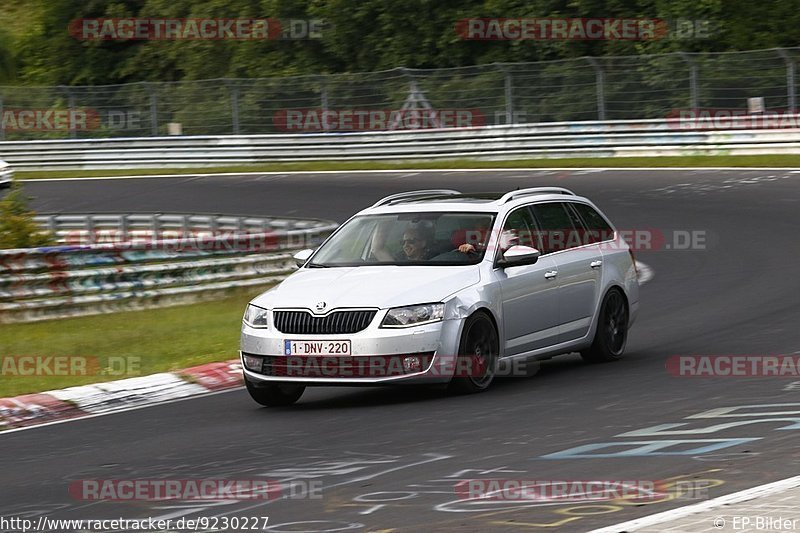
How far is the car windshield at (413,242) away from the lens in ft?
36.4

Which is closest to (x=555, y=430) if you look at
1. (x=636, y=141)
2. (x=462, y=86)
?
(x=636, y=141)

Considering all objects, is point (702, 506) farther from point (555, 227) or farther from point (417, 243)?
point (555, 227)

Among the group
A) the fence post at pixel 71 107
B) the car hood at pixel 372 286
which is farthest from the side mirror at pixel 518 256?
the fence post at pixel 71 107

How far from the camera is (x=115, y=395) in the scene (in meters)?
11.8

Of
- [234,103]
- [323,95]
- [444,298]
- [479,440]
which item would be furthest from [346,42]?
[479,440]

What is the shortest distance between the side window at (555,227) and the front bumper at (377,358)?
1.86 metres

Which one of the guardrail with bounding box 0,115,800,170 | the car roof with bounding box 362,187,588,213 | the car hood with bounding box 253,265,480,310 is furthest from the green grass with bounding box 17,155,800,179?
the car hood with bounding box 253,265,480,310

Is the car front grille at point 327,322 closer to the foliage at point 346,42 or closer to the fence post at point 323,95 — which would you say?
the fence post at point 323,95

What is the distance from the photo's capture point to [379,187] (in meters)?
30.8

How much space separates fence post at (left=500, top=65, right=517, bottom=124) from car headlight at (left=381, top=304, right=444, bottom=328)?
25.9 m

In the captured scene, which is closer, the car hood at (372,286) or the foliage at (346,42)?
the car hood at (372,286)

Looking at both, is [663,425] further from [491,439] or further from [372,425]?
[372,425]

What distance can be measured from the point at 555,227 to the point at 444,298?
2.10 m

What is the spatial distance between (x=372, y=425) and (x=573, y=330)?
2896 mm
